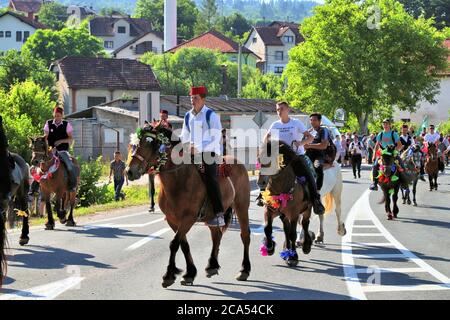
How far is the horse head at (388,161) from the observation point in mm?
21516

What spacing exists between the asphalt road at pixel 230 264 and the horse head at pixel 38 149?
5.02ft

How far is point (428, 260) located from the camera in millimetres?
13602

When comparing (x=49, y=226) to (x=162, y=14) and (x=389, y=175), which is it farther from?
(x=162, y=14)

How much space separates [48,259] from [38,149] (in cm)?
458

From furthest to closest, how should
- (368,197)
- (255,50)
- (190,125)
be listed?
(255,50) → (368,197) → (190,125)

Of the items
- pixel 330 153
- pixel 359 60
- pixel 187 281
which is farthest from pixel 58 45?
pixel 187 281

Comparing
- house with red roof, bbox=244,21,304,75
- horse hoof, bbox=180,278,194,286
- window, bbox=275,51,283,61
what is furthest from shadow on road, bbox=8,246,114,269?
window, bbox=275,51,283,61

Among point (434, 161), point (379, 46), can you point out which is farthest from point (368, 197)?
point (379, 46)

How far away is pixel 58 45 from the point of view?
111 m

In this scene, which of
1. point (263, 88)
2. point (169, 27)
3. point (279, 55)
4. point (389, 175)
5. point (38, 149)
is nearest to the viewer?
point (38, 149)

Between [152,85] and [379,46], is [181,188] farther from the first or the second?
[152,85]

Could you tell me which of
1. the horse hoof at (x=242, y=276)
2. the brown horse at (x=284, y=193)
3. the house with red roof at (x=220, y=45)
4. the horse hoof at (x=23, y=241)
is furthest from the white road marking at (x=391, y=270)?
the house with red roof at (x=220, y=45)
